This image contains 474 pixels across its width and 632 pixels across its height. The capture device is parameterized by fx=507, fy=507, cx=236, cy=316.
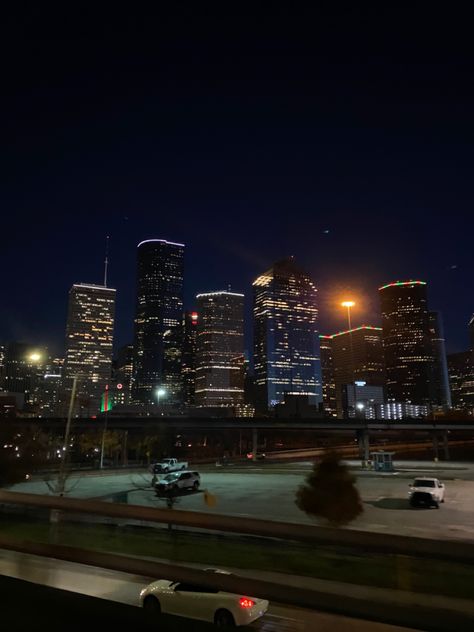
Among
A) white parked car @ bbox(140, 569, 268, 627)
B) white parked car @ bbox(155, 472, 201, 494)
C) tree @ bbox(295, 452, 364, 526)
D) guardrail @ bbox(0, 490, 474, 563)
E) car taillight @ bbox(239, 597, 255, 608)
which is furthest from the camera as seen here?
white parked car @ bbox(155, 472, 201, 494)

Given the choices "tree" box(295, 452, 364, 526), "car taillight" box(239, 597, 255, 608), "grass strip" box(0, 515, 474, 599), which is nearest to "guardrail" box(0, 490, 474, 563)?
"grass strip" box(0, 515, 474, 599)

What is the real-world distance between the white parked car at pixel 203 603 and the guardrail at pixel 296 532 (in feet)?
17.7

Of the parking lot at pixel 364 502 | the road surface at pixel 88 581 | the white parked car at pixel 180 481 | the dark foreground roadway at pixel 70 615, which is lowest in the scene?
the parking lot at pixel 364 502

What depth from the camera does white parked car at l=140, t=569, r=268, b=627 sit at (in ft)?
28.3

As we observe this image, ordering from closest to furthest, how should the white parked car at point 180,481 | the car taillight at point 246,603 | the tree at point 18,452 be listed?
the car taillight at point 246,603 → the white parked car at point 180,481 → the tree at point 18,452

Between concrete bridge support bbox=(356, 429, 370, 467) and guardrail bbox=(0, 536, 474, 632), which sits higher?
guardrail bbox=(0, 536, 474, 632)

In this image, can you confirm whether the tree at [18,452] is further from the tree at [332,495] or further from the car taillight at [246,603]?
the car taillight at [246,603]

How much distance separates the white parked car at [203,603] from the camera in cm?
864

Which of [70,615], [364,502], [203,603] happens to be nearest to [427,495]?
[364,502]

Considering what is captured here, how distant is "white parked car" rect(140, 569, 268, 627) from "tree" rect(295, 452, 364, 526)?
9.79m

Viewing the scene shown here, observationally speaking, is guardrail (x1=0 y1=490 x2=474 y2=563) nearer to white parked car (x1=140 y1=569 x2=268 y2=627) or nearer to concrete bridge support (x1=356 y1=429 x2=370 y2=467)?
white parked car (x1=140 y1=569 x2=268 y2=627)

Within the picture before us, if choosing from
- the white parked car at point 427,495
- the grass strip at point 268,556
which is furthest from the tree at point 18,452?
the white parked car at point 427,495

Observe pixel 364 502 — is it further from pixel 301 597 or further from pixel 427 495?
pixel 301 597

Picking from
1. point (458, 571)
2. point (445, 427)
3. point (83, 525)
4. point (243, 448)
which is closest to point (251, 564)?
point (458, 571)
